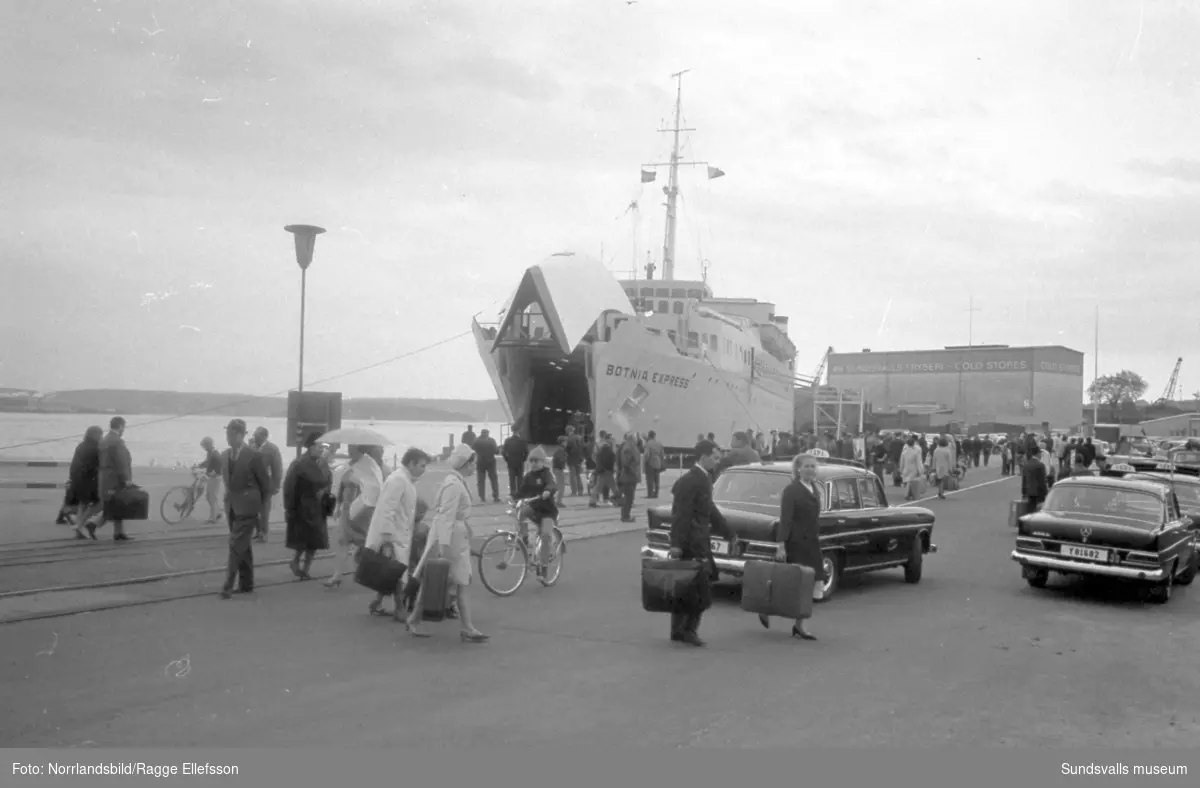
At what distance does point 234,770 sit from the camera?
4.85 m

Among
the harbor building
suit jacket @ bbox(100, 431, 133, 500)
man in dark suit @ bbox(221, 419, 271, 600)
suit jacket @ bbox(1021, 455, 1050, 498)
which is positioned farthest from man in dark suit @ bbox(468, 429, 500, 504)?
the harbor building

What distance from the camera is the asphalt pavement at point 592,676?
5624mm

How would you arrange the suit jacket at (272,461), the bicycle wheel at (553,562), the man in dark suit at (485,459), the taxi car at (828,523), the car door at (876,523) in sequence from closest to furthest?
the taxi car at (828,523) < the bicycle wheel at (553,562) < the car door at (876,523) < the suit jacket at (272,461) < the man in dark suit at (485,459)

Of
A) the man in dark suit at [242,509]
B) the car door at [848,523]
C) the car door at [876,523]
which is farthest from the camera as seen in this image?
the car door at [876,523]

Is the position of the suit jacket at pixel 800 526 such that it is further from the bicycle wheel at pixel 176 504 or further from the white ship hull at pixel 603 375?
the white ship hull at pixel 603 375

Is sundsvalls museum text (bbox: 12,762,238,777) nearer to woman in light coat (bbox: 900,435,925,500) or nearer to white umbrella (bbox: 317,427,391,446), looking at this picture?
white umbrella (bbox: 317,427,391,446)

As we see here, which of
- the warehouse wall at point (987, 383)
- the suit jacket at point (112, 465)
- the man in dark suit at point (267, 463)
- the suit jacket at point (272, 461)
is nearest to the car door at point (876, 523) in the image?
the man in dark suit at point (267, 463)

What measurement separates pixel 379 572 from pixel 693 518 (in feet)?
8.65

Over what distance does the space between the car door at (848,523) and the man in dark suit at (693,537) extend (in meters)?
2.89

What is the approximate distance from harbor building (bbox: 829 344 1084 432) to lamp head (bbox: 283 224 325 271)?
89.8 metres

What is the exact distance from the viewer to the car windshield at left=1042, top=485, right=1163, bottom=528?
11992mm

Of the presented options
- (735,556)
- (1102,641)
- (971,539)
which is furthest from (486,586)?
(971,539)

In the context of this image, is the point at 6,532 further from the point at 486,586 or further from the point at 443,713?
the point at 443,713

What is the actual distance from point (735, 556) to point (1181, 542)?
5725mm
